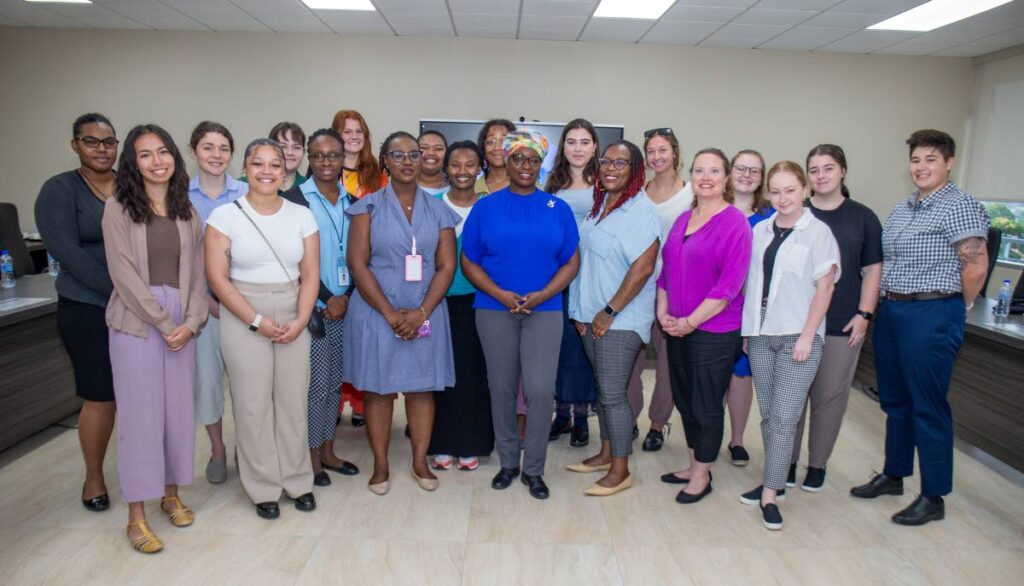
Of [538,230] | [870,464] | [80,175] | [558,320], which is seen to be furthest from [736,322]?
[80,175]

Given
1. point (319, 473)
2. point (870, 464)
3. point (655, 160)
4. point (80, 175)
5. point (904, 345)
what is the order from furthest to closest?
point (870, 464) < point (655, 160) < point (319, 473) < point (904, 345) < point (80, 175)

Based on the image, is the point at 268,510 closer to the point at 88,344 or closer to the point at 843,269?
the point at 88,344

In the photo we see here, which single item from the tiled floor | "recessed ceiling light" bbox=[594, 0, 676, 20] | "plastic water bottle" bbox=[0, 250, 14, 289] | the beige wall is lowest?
the tiled floor

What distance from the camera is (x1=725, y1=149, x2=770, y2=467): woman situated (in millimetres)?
3230

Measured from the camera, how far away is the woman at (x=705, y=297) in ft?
8.37

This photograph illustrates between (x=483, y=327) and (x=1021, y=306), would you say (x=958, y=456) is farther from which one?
(x=483, y=327)

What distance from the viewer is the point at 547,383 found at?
2.76 meters

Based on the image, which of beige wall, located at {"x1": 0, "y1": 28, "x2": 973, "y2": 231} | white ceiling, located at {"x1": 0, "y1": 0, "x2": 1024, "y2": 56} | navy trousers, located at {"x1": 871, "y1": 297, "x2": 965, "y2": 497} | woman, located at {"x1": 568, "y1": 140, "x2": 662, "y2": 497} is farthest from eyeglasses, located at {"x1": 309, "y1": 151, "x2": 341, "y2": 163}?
beige wall, located at {"x1": 0, "y1": 28, "x2": 973, "y2": 231}

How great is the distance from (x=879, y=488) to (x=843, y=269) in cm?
111

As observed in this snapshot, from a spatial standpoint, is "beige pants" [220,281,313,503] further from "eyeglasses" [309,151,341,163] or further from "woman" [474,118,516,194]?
"woman" [474,118,516,194]

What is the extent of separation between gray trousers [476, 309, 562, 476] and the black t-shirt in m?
1.23

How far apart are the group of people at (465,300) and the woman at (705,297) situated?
1 centimetres

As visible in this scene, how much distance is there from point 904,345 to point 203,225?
3.01 metres

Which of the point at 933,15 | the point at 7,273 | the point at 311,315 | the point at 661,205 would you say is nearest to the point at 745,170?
the point at 661,205
